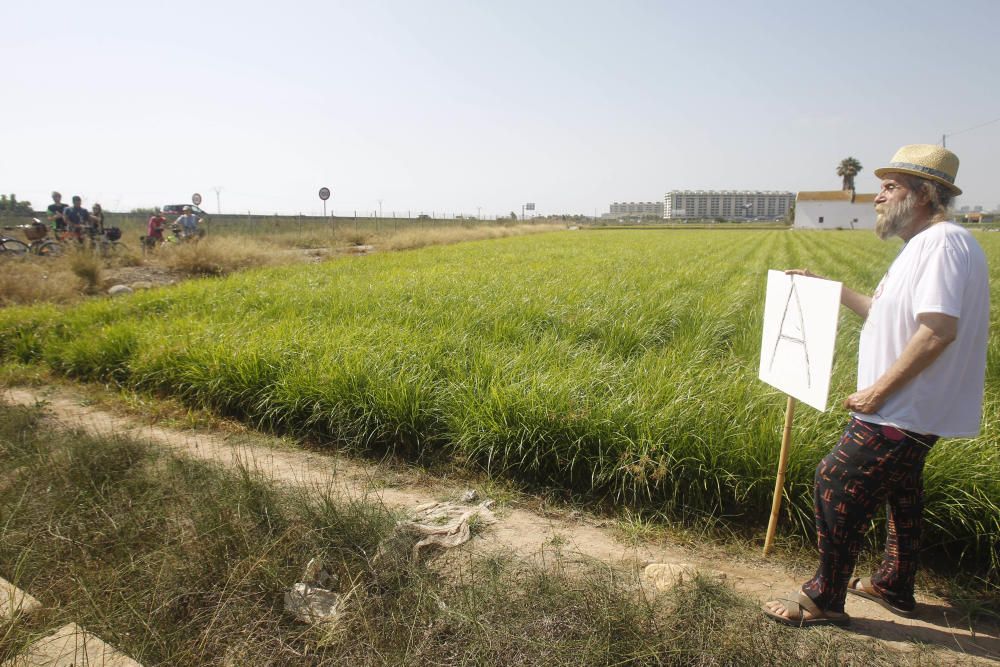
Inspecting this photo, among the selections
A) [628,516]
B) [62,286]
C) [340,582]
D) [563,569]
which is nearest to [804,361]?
[628,516]

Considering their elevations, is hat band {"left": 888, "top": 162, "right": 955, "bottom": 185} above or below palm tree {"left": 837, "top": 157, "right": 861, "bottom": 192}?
below

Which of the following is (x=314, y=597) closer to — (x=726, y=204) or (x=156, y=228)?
(x=156, y=228)

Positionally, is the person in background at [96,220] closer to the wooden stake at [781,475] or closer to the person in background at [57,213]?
the person in background at [57,213]

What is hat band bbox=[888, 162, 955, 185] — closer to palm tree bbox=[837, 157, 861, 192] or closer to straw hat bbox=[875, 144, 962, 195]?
straw hat bbox=[875, 144, 962, 195]

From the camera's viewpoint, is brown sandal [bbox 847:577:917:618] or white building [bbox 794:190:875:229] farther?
white building [bbox 794:190:875:229]

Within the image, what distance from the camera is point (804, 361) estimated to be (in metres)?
2.37

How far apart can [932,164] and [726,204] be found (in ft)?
608

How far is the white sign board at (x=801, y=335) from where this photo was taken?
2.21 meters

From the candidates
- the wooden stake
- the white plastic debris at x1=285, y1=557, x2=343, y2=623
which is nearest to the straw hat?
the wooden stake

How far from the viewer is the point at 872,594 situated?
227cm

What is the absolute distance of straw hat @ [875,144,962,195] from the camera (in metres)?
1.84

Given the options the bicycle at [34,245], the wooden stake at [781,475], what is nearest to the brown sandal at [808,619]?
the wooden stake at [781,475]

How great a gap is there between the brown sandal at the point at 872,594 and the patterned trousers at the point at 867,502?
3 centimetres

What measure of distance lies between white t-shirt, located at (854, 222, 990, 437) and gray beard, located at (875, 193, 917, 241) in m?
0.10
